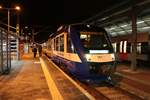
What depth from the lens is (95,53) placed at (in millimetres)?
15125

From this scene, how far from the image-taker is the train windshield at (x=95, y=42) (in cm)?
1544

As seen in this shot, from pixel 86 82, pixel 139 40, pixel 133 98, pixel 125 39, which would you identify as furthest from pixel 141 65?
pixel 133 98

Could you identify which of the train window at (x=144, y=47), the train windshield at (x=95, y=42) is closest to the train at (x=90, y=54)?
the train windshield at (x=95, y=42)

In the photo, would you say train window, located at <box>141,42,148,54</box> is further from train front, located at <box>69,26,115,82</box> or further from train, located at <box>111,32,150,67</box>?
train front, located at <box>69,26,115,82</box>

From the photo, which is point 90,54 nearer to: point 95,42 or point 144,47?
point 95,42

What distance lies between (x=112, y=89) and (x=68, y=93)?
3.27 m

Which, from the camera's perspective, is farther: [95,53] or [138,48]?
[138,48]

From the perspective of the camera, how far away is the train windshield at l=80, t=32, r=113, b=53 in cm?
1544

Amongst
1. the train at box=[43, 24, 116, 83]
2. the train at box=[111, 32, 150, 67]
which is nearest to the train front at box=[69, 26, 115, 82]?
the train at box=[43, 24, 116, 83]

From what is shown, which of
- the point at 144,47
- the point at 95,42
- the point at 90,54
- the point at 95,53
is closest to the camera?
the point at 90,54

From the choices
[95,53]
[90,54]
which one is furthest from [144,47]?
[90,54]

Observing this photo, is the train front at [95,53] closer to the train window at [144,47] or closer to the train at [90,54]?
the train at [90,54]

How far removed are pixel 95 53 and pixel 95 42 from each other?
108cm

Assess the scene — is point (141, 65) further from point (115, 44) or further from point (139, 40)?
point (115, 44)
